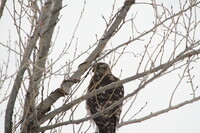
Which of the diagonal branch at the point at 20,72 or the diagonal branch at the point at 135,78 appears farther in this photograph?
the diagonal branch at the point at 135,78

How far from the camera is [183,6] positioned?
15.5ft

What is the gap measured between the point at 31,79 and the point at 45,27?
2.41ft

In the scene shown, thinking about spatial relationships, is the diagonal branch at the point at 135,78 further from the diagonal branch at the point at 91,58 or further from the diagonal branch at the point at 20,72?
the diagonal branch at the point at 20,72

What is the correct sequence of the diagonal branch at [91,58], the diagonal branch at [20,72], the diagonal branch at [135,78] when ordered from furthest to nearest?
the diagonal branch at [91,58] → the diagonal branch at [135,78] → the diagonal branch at [20,72]

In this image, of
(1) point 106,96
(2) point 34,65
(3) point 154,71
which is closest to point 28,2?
(2) point 34,65

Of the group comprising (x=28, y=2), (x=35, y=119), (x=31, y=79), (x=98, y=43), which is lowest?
(x=35, y=119)

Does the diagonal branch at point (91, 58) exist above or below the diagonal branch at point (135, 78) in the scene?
above

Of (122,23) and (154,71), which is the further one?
(122,23)

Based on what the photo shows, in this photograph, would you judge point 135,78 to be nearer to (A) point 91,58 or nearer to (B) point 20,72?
(A) point 91,58

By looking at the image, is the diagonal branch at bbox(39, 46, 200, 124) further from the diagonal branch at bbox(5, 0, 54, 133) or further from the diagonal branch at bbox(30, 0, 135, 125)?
the diagonal branch at bbox(5, 0, 54, 133)

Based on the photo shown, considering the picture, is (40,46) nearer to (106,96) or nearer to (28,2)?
(28,2)

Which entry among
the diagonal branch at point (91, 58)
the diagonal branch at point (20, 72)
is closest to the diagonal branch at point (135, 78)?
the diagonal branch at point (91, 58)

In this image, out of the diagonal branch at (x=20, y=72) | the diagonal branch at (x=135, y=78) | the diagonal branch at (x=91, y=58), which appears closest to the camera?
the diagonal branch at (x=20, y=72)

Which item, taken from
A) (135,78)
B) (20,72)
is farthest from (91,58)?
(20,72)
